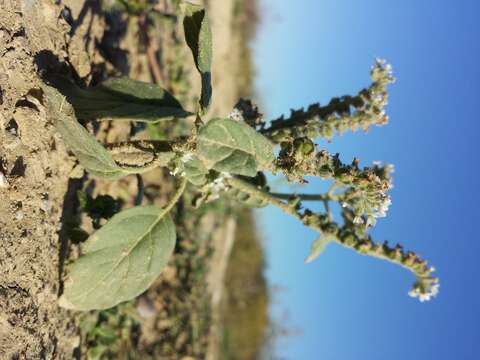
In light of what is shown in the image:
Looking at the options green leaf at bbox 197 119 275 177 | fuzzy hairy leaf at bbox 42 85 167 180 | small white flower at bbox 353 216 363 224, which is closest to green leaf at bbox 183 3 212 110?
fuzzy hairy leaf at bbox 42 85 167 180

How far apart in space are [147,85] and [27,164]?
0.63m

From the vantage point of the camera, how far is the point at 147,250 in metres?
2.15

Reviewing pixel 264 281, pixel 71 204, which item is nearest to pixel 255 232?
pixel 264 281

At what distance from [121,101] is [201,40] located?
48 centimetres

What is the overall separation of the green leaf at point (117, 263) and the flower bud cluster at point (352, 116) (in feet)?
2.21

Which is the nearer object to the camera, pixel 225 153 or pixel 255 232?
pixel 225 153

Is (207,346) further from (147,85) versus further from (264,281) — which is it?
(264,281)

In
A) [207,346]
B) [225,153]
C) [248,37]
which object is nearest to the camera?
[225,153]

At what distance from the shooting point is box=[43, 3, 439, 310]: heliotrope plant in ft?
5.47

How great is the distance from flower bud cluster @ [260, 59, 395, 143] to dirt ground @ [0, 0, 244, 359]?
930 mm

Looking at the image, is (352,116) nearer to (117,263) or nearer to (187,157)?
(187,157)

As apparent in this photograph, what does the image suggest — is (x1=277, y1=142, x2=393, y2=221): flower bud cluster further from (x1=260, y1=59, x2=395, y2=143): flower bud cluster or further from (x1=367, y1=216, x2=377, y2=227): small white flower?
(x1=260, y1=59, x2=395, y2=143): flower bud cluster

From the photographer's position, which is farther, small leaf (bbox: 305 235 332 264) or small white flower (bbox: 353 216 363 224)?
small leaf (bbox: 305 235 332 264)

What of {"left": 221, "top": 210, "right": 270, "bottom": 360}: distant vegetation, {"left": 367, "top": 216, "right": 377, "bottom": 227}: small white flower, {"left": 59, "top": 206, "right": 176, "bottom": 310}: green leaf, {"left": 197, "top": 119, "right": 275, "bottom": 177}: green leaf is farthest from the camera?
{"left": 221, "top": 210, "right": 270, "bottom": 360}: distant vegetation
